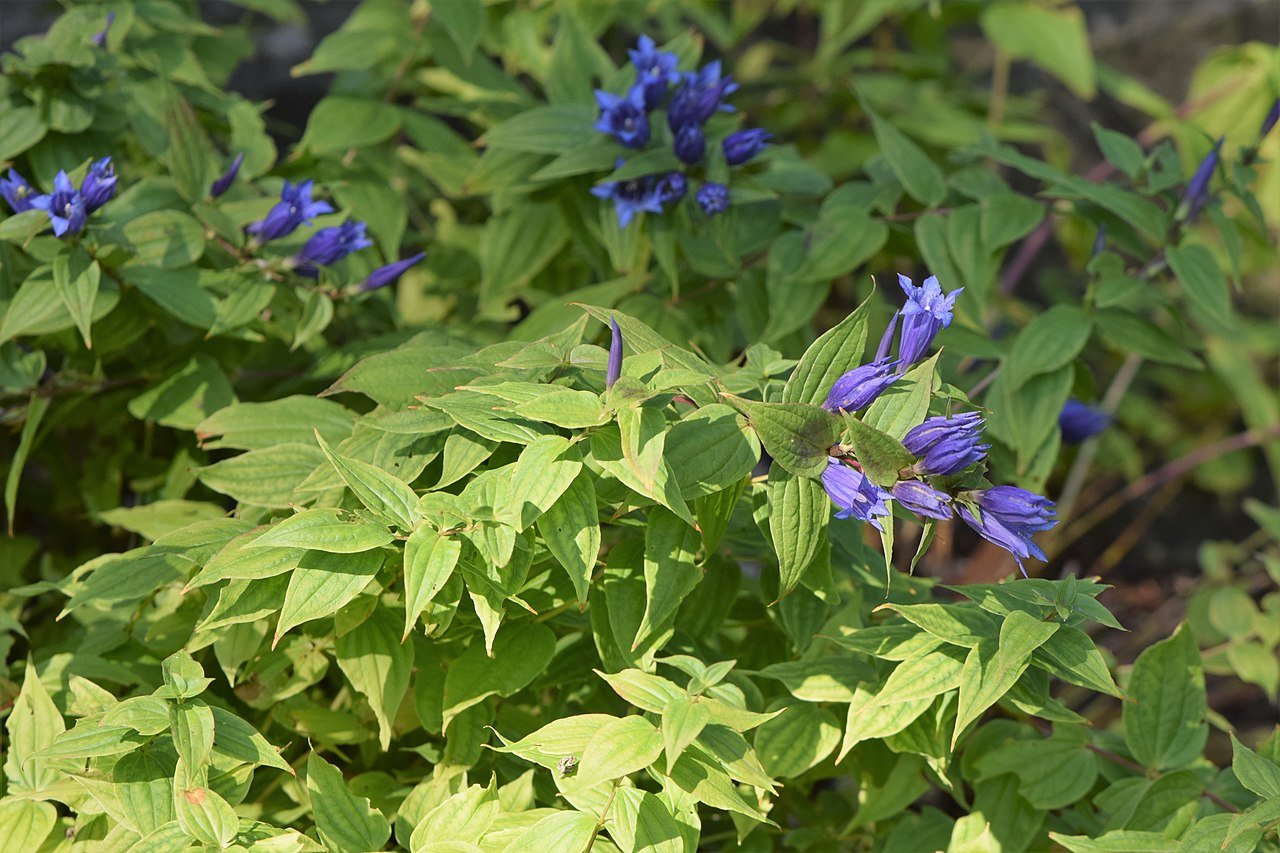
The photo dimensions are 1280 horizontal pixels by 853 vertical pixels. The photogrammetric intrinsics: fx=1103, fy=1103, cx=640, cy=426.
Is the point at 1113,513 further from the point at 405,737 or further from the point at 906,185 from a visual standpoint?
the point at 405,737

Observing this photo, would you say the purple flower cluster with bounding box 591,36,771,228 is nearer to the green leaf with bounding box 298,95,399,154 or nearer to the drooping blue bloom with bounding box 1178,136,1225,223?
the green leaf with bounding box 298,95,399,154

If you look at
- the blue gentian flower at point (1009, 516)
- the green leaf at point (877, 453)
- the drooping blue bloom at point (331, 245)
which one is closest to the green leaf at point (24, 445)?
the drooping blue bloom at point (331, 245)

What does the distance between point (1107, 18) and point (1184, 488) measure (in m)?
1.71

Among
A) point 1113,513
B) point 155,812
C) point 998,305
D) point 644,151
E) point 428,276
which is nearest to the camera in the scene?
point 155,812

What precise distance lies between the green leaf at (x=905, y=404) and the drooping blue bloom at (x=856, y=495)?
57 millimetres

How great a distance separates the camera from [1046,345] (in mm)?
1858

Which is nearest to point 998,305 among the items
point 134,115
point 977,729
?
point 977,729

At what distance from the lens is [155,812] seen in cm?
116

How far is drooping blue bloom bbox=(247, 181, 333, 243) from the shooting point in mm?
1706

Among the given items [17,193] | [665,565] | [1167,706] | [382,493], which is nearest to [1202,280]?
[1167,706]

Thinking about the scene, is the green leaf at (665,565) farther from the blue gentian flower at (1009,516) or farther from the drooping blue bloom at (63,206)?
the drooping blue bloom at (63,206)

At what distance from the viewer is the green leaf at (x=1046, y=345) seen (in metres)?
1.83

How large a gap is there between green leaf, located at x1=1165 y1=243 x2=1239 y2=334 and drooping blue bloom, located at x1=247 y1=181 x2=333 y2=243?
1.41m

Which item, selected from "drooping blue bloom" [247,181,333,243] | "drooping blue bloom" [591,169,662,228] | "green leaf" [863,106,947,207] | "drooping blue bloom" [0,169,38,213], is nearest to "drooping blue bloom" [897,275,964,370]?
"drooping blue bloom" [591,169,662,228]
